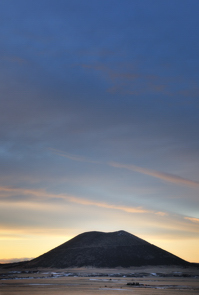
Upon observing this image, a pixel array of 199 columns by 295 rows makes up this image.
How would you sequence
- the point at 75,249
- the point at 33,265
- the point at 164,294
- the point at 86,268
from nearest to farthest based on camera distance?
the point at 164,294 < the point at 86,268 < the point at 33,265 < the point at 75,249

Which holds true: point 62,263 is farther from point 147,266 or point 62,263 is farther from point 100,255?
point 147,266

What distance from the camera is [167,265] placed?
17450cm

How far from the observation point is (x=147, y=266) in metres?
169

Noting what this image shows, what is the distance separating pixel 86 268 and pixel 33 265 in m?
31.8

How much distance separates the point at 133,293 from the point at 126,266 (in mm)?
116849

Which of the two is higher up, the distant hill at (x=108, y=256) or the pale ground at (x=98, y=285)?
the distant hill at (x=108, y=256)

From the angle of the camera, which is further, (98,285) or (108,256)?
(108,256)

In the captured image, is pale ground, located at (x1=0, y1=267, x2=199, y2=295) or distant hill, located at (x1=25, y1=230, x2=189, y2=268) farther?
distant hill, located at (x1=25, y1=230, x2=189, y2=268)

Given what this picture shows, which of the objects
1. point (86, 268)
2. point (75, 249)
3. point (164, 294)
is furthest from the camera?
point (75, 249)

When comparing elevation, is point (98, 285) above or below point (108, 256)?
below

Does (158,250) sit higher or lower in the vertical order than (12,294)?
higher

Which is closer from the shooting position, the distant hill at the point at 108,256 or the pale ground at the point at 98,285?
the pale ground at the point at 98,285

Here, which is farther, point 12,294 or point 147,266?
point 147,266

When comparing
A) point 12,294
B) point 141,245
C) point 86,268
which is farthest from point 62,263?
point 12,294
